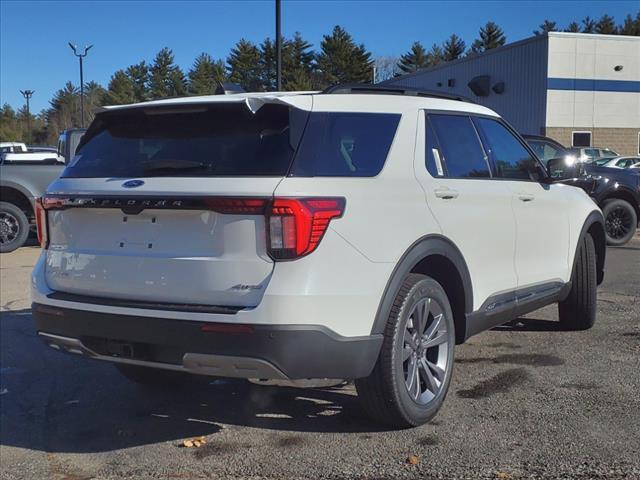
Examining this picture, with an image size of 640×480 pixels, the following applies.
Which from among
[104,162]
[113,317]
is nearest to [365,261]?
[113,317]

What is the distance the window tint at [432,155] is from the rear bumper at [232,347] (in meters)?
1.15

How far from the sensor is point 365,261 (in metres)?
3.48

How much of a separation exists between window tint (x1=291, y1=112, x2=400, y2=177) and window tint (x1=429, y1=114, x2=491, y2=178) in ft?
1.56

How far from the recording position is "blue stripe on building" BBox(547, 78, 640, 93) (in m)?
32.6

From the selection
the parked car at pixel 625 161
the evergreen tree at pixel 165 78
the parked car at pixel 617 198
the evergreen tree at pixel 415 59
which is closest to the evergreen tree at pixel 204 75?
the evergreen tree at pixel 165 78

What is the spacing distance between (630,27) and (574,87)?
1635 inches

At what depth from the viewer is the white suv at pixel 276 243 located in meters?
3.30

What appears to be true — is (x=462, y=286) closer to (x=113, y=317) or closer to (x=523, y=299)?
(x=523, y=299)

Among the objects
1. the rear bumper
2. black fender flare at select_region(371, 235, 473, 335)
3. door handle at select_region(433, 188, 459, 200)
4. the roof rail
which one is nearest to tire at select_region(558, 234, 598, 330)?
black fender flare at select_region(371, 235, 473, 335)

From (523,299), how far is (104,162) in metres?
3.00


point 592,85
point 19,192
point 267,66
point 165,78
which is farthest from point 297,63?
point 19,192

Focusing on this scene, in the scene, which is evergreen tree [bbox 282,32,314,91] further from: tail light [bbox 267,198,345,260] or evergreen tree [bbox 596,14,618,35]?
tail light [bbox 267,198,345,260]

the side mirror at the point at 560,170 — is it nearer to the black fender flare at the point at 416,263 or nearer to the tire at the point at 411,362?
the black fender flare at the point at 416,263

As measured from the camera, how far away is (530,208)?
16.8 feet
